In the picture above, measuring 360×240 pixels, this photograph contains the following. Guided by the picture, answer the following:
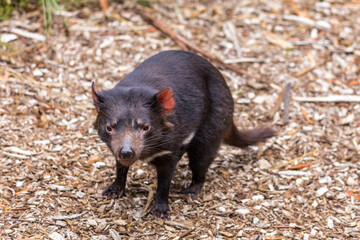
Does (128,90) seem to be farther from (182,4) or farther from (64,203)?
(182,4)

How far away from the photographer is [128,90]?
359 centimetres

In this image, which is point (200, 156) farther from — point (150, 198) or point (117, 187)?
point (117, 187)

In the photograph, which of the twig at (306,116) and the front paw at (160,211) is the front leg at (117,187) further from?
the twig at (306,116)

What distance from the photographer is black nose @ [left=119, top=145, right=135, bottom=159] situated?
3280 mm

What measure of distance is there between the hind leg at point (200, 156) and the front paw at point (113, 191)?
55 centimetres

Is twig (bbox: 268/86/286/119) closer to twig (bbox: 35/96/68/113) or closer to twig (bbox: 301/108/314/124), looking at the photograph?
twig (bbox: 301/108/314/124)

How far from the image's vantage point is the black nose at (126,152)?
328 cm

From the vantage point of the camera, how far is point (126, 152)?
129 inches

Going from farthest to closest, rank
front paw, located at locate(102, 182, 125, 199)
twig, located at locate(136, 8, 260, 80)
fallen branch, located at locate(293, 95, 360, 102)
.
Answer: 1. twig, located at locate(136, 8, 260, 80)
2. fallen branch, located at locate(293, 95, 360, 102)
3. front paw, located at locate(102, 182, 125, 199)

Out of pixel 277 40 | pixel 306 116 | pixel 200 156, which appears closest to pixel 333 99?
pixel 306 116

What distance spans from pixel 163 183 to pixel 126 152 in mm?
790

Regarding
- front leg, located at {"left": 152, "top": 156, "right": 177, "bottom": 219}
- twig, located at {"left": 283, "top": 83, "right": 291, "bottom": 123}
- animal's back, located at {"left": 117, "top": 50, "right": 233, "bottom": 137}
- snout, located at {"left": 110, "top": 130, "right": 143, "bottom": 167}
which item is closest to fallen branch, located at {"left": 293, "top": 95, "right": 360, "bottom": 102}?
twig, located at {"left": 283, "top": 83, "right": 291, "bottom": 123}

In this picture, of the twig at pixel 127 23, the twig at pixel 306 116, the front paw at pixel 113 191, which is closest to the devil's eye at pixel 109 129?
the front paw at pixel 113 191

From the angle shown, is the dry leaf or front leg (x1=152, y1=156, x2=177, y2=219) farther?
the dry leaf
